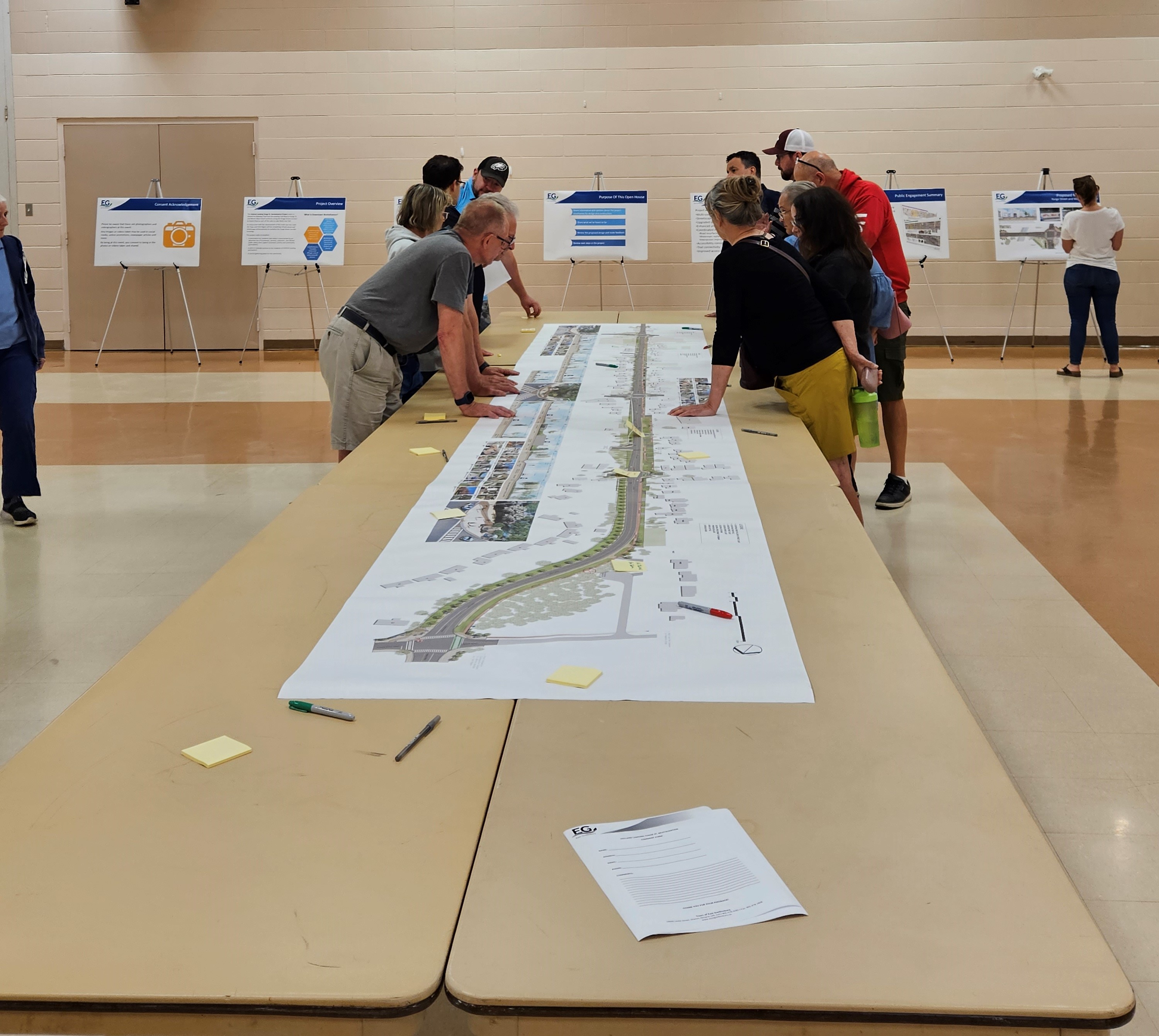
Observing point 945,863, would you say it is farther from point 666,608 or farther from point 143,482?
point 143,482

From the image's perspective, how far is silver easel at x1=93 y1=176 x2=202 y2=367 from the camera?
33.5 ft

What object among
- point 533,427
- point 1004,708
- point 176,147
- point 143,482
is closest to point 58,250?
point 176,147

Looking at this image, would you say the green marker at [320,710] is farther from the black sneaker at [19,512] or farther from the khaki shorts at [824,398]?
the black sneaker at [19,512]

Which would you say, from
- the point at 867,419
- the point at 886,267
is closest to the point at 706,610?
the point at 867,419

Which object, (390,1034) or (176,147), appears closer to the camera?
(390,1034)

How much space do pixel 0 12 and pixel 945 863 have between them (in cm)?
1131

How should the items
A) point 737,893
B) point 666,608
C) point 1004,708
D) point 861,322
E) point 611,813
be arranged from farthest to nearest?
point 861,322 → point 1004,708 → point 666,608 → point 611,813 → point 737,893

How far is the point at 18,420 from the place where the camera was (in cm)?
491

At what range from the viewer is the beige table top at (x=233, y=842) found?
1090 millimetres

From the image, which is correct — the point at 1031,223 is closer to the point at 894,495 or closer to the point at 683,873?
the point at 894,495

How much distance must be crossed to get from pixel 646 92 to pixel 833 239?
645 centimetres

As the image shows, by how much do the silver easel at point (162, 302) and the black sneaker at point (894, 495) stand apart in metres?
6.91

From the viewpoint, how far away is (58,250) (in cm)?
1034

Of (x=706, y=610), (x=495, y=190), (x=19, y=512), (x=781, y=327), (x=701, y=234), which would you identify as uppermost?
(x=701, y=234)
